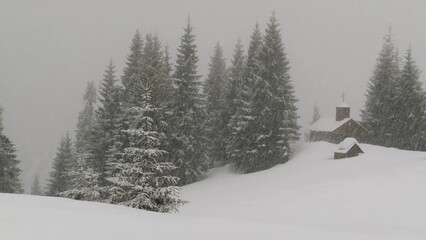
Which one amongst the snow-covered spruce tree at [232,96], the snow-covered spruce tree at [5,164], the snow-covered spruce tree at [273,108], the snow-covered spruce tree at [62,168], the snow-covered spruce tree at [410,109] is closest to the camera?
the snow-covered spruce tree at [5,164]

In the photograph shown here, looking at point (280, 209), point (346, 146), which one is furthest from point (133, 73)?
point (280, 209)

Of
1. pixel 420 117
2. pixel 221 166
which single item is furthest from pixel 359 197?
pixel 420 117

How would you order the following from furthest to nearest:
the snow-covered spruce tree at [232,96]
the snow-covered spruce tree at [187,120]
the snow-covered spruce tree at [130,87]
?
the snow-covered spruce tree at [232,96] < the snow-covered spruce tree at [187,120] < the snow-covered spruce tree at [130,87]

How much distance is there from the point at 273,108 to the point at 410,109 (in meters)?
17.5

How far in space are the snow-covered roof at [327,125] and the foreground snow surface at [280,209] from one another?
347 inches

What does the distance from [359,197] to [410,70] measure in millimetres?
31684

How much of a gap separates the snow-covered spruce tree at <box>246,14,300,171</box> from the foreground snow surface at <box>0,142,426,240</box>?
2.30m

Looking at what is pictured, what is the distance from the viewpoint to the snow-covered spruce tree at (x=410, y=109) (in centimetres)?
4584

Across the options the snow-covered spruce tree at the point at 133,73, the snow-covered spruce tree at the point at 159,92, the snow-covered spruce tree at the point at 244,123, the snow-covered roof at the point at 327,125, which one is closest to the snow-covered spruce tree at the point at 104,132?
the snow-covered spruce tree at the point at 133,73

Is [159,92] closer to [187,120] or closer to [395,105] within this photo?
[187,120]

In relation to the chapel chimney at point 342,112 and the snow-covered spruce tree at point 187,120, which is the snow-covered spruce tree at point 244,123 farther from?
the chapel chimney at point 342,112

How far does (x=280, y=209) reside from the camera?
65.2 feet

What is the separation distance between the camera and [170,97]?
130 ft

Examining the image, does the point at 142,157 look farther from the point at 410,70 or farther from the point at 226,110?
the point at 410,70
